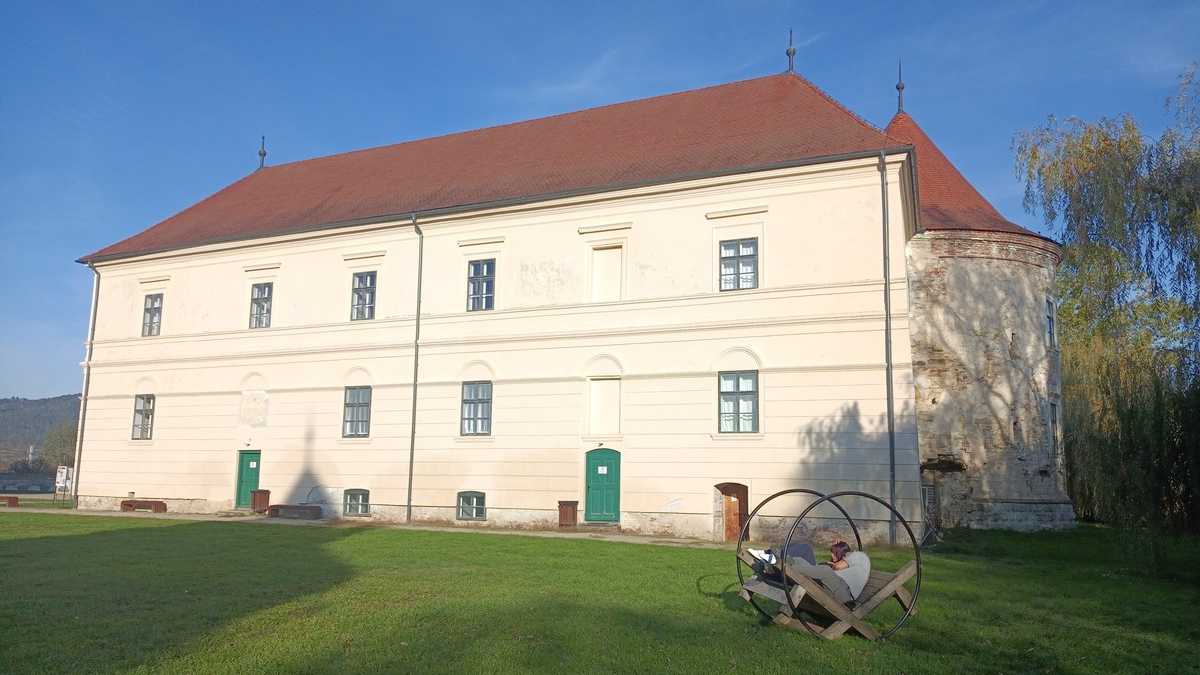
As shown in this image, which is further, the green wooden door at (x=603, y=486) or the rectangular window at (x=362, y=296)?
the rectangular window at (x=362, y=296)

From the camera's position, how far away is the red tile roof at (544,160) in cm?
2197

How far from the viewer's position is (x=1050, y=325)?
78.7 ft

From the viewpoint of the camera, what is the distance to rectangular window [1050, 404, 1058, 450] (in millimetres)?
23141

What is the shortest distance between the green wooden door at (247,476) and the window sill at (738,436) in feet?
45.0

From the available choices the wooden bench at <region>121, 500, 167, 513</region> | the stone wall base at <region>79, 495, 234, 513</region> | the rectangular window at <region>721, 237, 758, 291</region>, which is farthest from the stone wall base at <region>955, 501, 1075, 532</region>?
the wooden bench at <region>121, 500, 167, 513</region>

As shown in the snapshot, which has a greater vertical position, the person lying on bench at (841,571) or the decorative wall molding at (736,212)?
the decorative wall molding at (736,212)

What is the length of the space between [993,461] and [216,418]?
70.9 ft

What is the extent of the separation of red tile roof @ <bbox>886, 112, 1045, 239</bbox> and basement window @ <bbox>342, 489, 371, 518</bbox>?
1617cm

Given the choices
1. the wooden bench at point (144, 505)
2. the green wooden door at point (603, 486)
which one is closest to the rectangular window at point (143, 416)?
the wooden bench at point (144, 505)

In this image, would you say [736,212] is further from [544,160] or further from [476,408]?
[476,408]

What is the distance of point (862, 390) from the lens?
19.4 meters

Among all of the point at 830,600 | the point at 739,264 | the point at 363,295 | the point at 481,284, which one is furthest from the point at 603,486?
the point at 830,600

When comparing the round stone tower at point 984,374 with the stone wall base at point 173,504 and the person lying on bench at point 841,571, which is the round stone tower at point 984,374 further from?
the stone wall base at point 173,504

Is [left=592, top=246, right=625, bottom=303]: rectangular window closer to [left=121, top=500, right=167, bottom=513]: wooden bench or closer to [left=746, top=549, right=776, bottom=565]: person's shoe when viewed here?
[left=746, top=549, right=776, bottom=565]: person's shoe
